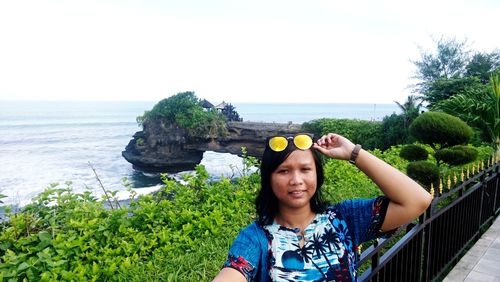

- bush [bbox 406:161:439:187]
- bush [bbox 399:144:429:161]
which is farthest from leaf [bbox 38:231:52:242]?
bush [bbox 399:144:429:161]

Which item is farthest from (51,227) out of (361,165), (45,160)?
(45,160)

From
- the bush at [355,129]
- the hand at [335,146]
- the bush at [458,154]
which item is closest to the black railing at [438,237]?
the bush at [458,154]

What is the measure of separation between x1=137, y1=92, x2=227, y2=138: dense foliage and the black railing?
27.1 metres

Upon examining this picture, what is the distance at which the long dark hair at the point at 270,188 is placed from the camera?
1.22 m

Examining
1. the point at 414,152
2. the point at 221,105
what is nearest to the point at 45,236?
the point at 414,152

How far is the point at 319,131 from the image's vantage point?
26719mm

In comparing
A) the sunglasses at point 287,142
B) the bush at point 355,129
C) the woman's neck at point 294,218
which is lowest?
the bush at point 355,129

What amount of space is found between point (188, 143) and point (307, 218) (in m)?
32.0

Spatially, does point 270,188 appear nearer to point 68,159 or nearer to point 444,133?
point 444,133

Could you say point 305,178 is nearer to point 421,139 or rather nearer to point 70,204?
point 70,204

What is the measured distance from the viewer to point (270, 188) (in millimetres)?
1302

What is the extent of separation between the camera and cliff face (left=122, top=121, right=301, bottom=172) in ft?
105

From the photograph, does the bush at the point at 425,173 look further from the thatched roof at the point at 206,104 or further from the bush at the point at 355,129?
the thatched roof at the point at 206,104

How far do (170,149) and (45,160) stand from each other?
32147 mm
